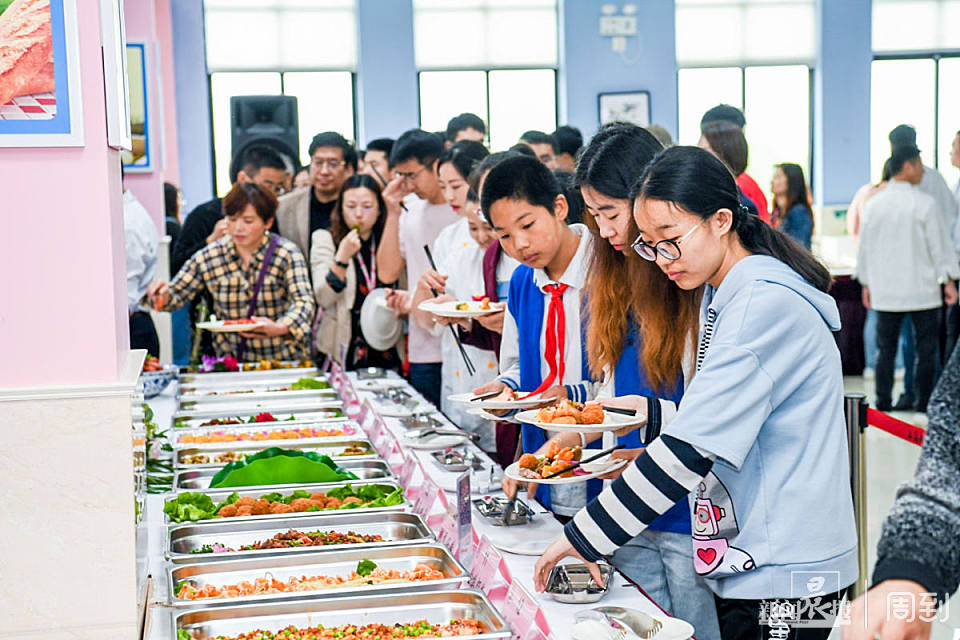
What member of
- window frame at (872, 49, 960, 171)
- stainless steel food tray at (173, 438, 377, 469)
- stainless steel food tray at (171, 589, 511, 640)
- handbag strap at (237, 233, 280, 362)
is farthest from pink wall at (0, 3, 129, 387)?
window frame at (872, 49, 960, 171)

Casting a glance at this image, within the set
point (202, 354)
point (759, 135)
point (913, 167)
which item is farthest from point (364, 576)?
point (759, 135)

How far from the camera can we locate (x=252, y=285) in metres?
3.97

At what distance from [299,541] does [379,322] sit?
6.17ft

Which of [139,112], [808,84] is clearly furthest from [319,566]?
[808,84]

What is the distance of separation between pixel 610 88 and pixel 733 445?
9.58 metres

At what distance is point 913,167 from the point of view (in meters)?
6.25

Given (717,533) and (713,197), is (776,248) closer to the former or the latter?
(713,197)

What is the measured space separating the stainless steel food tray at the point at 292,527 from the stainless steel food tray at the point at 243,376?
1.73 m

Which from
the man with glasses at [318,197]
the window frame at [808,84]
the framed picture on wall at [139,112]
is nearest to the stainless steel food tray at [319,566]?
the man with glasses at [318,197]

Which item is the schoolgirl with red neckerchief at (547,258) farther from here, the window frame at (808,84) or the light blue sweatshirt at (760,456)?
the window frame at (808,84)

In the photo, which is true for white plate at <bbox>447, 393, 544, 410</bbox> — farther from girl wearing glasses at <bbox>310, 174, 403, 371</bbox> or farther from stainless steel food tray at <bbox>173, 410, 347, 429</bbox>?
girl wearing glasses at <bbox>310, 174, 403, 371</bbox>

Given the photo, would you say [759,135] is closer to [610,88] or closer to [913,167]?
[610,88]

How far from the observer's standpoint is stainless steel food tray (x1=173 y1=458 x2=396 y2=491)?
266 cm

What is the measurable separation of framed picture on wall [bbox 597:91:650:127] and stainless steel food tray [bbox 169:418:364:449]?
7.90 metres
